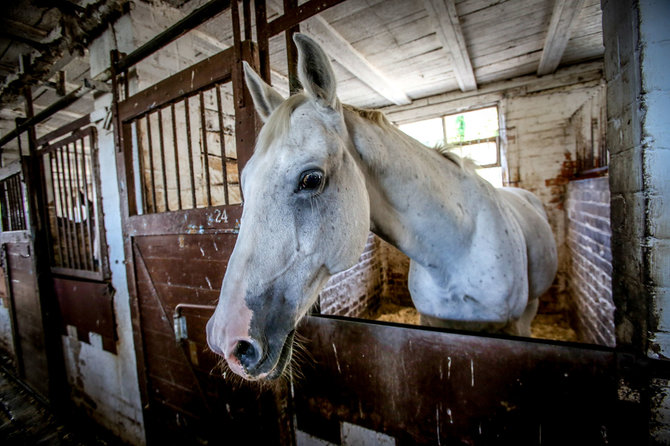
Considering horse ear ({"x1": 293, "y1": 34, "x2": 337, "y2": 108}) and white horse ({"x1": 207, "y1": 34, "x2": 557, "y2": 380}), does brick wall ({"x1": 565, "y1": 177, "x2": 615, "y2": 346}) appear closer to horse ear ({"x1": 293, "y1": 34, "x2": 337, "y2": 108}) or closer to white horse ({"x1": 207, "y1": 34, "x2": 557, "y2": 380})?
white horse ({"x1": 207, "y1": 34, "x2": 557, "y2": 380})

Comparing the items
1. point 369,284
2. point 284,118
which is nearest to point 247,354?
point 284,118

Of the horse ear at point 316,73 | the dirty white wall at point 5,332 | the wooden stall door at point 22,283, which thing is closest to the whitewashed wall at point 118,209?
the wooden stall door at point 22,283

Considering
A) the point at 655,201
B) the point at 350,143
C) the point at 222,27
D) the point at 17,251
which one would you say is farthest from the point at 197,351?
the point at 17,251

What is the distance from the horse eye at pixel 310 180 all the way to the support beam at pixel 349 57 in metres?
2.18

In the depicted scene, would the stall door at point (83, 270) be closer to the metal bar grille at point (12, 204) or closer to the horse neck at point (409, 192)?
the metal bar grille at point (12, 204)

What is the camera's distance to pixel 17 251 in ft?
11.1

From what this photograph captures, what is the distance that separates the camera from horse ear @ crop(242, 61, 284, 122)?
3.65 feet

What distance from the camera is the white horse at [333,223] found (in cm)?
77

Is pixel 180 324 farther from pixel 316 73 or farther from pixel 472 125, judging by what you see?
pixel 472 125

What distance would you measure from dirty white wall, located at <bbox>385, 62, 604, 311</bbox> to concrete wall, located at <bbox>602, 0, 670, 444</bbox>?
4081 mm

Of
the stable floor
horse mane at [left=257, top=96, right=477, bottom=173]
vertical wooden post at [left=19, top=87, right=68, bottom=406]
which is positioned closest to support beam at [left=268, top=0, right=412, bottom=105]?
horse mane at [left=257, top=96, right=477, bottom=173]

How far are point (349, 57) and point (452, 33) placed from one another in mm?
1164

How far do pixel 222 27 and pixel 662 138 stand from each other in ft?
10.5

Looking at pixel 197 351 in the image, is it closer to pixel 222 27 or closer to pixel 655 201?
pixel 655 201
